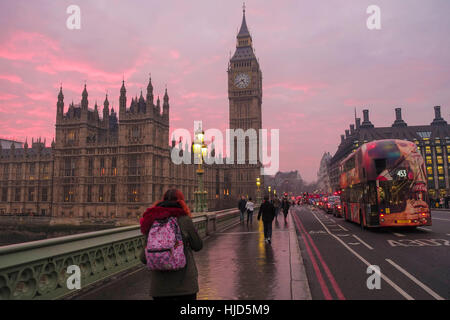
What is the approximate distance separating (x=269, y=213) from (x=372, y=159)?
775 cm

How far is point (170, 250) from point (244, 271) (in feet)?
19.4

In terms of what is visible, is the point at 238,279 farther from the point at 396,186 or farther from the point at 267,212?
the point at 396,186

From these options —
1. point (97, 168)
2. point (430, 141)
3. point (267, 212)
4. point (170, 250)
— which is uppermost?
point (430, 141)

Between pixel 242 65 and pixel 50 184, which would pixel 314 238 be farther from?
pixel 242 65

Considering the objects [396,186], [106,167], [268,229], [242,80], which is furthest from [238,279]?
[242,80]

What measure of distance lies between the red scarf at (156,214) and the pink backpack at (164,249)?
8cm

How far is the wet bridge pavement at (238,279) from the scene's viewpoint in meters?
6.93

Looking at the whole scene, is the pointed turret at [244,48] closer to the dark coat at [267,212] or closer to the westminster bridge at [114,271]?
the dark coat at [267,212]

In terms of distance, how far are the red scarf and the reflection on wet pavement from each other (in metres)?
3.47

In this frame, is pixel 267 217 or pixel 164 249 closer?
pixel 164 249

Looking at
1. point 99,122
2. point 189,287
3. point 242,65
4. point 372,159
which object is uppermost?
point 242,65

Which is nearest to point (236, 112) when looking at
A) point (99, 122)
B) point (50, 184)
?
point (99, 122)

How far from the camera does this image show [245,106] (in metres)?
117
